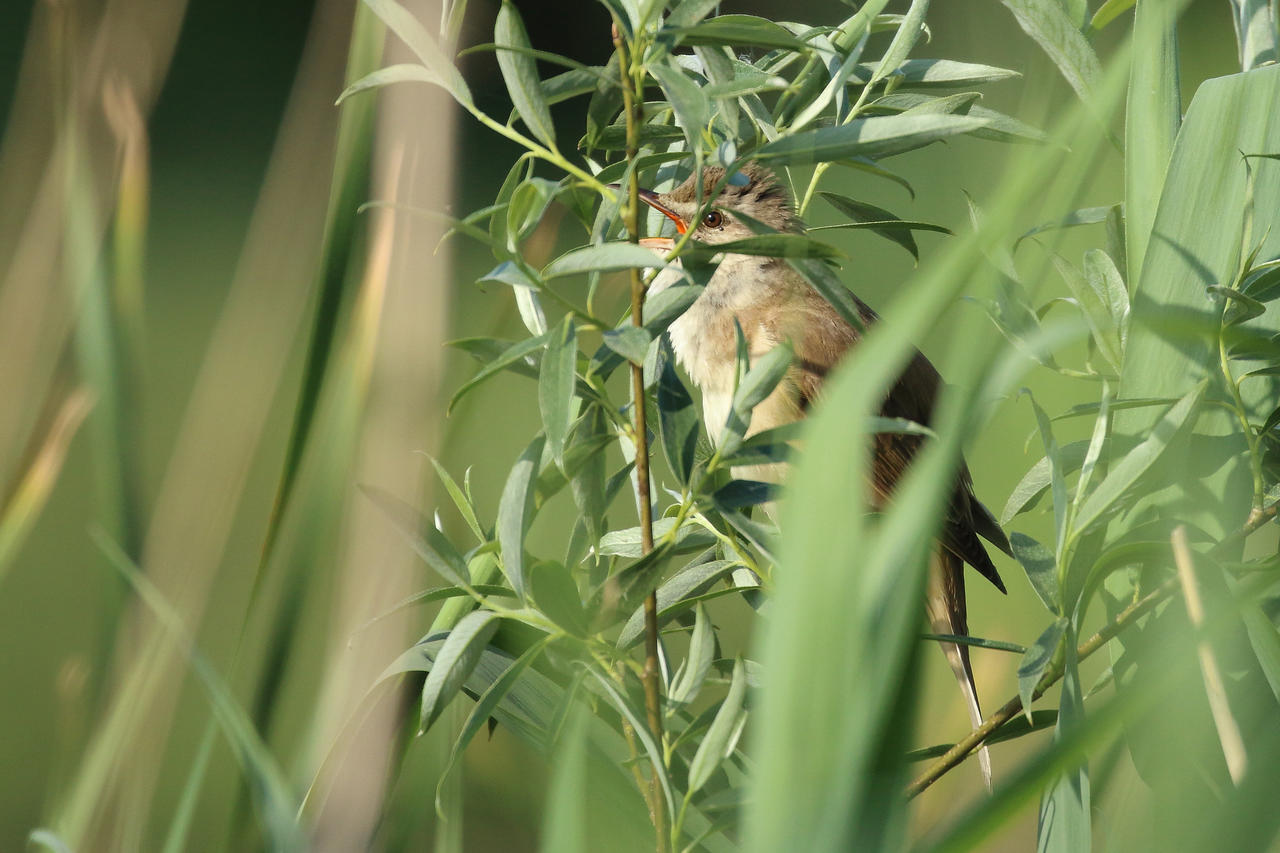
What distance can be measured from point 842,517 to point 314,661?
70 cm

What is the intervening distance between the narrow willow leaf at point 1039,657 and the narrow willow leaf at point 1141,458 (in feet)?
0.17

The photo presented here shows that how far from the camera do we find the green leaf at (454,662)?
1.66ft

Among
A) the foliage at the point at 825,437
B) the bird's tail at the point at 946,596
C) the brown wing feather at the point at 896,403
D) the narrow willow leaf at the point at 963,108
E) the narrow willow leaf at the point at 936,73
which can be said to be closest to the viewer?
the foliage at the point at 825,437

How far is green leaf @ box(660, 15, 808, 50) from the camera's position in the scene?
494 millimetres

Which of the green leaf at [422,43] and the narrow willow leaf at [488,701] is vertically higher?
the green leaf at [422,43]

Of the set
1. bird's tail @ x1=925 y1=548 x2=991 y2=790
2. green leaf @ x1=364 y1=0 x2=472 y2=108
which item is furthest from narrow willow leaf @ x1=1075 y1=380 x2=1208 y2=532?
bird's tail @ x1=925 y1=548 x2=991 y2=790

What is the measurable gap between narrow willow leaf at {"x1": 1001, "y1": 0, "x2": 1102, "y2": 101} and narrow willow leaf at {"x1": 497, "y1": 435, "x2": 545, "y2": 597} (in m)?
0.38

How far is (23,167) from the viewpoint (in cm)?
135

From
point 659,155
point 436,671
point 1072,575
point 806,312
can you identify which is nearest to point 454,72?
point 659,155

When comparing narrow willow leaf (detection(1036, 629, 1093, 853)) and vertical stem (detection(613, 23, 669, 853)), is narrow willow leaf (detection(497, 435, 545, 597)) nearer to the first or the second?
vertical stem (detection(613, 23, 669, 853))

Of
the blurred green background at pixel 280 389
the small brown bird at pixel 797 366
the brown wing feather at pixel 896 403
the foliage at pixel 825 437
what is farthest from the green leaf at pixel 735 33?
the brown wing feather at pixel 896 403

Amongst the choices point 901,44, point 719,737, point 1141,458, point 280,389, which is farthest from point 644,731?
point 280,389

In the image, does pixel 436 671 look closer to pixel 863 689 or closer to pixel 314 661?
pixel 863 689

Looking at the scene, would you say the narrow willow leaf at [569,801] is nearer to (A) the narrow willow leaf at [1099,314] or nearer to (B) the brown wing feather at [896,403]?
(A) the narrow willow leaf at [1099,314]
